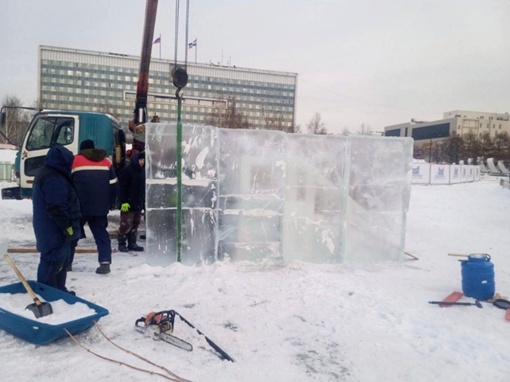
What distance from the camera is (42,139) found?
28.6 ft

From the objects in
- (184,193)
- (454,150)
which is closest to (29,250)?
(184,193)

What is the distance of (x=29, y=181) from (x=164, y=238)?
442cm

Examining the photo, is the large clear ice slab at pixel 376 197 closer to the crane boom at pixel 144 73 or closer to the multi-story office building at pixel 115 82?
the crane boom at pixel 144 73

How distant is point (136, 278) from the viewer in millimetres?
5629

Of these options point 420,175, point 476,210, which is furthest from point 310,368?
point 420,175

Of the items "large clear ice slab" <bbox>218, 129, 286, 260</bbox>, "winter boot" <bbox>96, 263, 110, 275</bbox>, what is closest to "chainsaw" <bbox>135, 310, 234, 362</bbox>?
"winter boot" <bbox>96, 263, 110, 275</bbox>

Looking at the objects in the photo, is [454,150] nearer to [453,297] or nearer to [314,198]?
[314,198]

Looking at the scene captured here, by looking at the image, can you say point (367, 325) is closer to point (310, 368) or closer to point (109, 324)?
point (310, 368)

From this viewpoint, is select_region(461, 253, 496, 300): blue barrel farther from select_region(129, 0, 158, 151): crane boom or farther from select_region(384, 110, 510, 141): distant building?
select_region(384, 110, 510, 141): distant building

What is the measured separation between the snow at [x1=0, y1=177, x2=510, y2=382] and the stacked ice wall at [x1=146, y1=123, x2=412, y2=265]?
0.35 m

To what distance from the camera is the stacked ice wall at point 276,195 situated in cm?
621

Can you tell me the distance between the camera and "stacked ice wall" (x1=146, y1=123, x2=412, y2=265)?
6.21 m

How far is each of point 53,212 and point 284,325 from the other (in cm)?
284

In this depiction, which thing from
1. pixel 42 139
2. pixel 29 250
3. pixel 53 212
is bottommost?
pixel 29 250
